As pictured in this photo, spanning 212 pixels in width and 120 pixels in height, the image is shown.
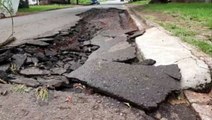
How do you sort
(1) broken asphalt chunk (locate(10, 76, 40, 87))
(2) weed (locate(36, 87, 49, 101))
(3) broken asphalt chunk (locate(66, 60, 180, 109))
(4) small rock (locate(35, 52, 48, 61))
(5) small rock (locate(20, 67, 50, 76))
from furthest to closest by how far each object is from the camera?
1. (4) small rock (locate(35, 52, 48, 61))
2. (5) small rock (locate(20, 67, 50, 76))
3. (1) broken asphalt chunk (locate(10, 76, 40, 87))
4. (2) weed (locate(36, 87, 49, 101))
5. (3) broken asphalt chunk (locate(66, 60, 180, 109))

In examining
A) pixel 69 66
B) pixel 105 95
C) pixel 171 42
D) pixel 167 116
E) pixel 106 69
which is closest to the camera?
pixel 167 116

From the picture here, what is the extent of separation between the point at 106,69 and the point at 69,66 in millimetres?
906

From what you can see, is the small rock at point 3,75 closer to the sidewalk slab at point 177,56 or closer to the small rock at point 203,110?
the sidewalk slab at point 177,56

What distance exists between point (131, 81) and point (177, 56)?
976mm

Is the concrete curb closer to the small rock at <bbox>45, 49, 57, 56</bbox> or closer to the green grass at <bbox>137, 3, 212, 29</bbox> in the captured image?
the small rock at <bbox>45, 49, 57, 56</bbox>

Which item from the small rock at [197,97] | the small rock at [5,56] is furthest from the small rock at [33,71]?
the small rock at [197,97]

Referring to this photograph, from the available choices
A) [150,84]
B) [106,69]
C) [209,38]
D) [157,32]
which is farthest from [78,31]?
[150,84]

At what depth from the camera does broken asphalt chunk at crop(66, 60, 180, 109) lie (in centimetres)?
306

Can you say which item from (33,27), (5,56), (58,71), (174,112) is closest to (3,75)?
(58,71)

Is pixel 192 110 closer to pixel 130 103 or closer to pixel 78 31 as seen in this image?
pixel 130 103

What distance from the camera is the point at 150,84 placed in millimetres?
3305

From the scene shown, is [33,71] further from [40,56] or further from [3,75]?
[40,56]

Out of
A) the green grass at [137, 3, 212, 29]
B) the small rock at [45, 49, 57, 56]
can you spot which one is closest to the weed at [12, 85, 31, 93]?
the small rock at [45, 49, 57, 56]

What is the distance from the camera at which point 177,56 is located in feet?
13.5
